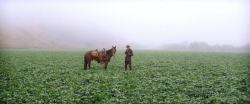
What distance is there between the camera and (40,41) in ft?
563

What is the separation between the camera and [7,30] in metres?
172

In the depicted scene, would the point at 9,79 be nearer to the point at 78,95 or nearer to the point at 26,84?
the point at 26,84

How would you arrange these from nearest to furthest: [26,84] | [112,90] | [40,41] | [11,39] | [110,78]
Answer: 1. [112,90]
2. [26,84]
3. [110,78]
4. [11,39]
5. [40,41]

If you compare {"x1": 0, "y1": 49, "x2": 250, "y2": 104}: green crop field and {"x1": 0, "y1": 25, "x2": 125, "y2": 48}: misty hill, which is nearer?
{"x1": 0, "y1": 49, "x2": 250, "y2": 104}: green crop field

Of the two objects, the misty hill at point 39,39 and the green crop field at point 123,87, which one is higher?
the misty hill at point 39,39

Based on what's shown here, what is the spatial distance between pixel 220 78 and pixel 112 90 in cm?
875

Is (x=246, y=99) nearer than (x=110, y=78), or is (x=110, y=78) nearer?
(x=246, y=99)

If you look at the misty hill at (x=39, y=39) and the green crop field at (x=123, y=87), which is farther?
the misty hill at (x=39, y=39)

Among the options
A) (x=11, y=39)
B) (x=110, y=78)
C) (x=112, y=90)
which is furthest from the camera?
(x=11, y=39)

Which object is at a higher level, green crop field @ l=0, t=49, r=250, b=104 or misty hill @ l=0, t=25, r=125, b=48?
misty hill @ l=0, t=25, r=125, b=48

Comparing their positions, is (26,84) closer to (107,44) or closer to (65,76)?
(65,76)

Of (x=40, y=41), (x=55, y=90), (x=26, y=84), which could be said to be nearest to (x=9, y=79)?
(x=26, y=84)

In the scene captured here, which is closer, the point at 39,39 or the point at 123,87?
the point at 123,87

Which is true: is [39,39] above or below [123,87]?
above
